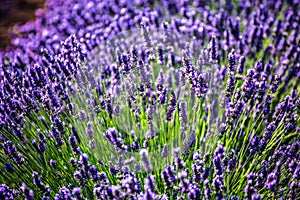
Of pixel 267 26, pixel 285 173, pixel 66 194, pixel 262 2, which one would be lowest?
pixel 285 173

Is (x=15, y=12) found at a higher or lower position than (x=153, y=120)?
higher

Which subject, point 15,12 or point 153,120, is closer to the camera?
point 153,120

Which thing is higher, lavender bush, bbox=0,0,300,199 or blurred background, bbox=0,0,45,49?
blurred background, bbox=0,0,45,49

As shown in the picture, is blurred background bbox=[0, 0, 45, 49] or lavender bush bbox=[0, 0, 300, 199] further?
blurred background bbox=[0, 0, 45, 49]

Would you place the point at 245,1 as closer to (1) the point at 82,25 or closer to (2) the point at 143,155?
(1) the point at 82,25

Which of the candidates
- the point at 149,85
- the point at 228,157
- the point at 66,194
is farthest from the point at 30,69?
the point at 228,157
